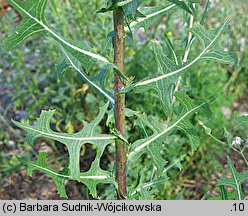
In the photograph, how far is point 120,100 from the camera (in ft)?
3.80

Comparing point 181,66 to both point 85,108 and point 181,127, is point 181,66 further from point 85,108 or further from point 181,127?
point 85,108

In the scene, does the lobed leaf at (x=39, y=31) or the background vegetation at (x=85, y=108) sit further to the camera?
the background vegetation at (x=85, y=108)

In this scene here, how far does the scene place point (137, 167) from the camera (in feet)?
9.32

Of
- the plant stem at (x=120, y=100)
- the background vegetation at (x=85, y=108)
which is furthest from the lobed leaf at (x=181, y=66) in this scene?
the background vegetation at (x=85, y=108)

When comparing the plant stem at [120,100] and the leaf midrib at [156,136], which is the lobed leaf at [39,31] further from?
the leaf midrib at [156,136]

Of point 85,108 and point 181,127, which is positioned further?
point 85,108

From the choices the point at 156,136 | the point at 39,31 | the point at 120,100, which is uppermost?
the point at 39,31

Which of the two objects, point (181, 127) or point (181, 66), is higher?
point (181, 66)

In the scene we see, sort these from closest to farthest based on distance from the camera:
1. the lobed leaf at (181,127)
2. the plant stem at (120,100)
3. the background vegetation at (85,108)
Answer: the plant stem at (120,100)
the lobed leaf at (181,127)
the background vegetation at (85,108)

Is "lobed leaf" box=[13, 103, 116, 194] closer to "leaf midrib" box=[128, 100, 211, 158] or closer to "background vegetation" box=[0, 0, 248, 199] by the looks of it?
"leaf midrib" box=[128, 100, 211, 158]

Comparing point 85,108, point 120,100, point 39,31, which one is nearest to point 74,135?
point 120,100

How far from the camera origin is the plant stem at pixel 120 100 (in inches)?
42.4

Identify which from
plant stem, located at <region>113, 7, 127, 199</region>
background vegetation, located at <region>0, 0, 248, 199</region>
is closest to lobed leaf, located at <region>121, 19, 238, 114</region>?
plant stem, located at <region>113, 7, 127, 199</region>

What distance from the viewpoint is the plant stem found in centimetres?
108
